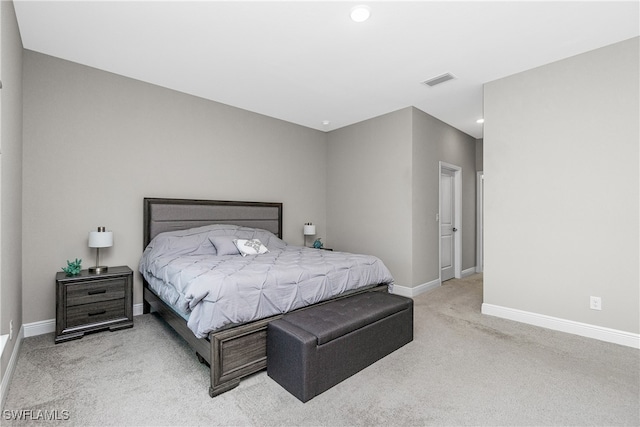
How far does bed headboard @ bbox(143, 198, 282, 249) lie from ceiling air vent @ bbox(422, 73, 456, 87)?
8.67ft

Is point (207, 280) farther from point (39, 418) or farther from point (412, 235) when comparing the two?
point (412, 235)

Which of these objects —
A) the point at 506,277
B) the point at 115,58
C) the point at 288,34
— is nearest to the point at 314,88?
the point at 288,34

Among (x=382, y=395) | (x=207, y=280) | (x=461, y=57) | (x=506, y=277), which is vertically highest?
(x=461, y=57)

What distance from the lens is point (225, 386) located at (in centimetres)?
200

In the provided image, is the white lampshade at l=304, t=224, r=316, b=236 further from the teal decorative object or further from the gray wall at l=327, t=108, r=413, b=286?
the teal decorative object

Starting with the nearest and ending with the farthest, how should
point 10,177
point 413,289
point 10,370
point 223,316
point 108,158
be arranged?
point 223,316, point 10,370, point 10,177, point 108,158, point 413,289

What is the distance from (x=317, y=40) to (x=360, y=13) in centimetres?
51

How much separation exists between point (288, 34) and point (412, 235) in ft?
9.64

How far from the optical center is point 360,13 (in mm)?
2344

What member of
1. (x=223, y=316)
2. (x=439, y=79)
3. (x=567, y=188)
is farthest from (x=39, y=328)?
(x=567, y=188)

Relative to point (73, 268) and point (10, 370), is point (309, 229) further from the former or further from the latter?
point (10, 370)

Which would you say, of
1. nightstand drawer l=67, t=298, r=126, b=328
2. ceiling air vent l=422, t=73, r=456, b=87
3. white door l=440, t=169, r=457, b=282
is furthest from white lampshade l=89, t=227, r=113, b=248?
white door l=440, t=169, r=457, b=282

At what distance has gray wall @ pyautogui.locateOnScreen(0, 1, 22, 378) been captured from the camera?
1925 millimetres

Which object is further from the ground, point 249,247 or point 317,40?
point 317,40
